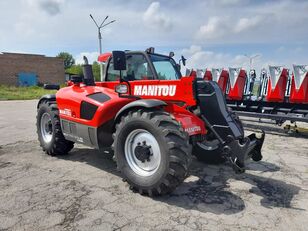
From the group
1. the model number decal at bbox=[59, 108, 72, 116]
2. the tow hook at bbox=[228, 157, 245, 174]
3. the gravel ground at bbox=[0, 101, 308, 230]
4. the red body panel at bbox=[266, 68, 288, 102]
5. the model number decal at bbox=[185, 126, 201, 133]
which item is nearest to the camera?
the gravel ground at bbox=[0, 101, 308, 230]

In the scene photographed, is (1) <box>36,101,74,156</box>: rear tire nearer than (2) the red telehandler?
No

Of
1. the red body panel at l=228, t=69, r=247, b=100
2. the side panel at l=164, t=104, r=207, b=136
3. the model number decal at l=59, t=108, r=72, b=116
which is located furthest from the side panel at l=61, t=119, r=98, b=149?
the red body panel at l=228, t=69, r=247, b=100

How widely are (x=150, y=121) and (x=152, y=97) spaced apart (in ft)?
2.72

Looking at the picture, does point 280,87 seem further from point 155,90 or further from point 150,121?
point 150,121

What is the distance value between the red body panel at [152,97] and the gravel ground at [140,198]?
35.3 inches

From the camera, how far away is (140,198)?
3.74 m

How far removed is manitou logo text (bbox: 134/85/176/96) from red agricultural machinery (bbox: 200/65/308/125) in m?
4.97

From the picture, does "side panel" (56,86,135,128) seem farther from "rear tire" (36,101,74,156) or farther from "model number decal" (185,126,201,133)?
"model number decal" (185,126,201,133)

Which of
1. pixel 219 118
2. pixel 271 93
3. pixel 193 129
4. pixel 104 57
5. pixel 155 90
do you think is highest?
pixel 104 57

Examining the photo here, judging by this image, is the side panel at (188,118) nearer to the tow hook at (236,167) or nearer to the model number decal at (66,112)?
the tow hook at (236,167)

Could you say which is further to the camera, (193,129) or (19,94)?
(19,94)

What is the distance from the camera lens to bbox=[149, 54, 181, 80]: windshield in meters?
4.79

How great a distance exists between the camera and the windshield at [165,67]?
15.7ft

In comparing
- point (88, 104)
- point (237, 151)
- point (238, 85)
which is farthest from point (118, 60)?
point (238, 85)
